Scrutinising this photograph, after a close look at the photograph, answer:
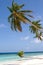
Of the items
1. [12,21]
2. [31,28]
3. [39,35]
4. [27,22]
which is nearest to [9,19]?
[12,21]

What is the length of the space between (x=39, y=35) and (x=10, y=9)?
36.5ft

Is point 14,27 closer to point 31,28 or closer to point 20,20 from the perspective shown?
point 20,20

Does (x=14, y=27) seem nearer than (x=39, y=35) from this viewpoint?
Yes

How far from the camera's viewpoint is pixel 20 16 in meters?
20.0

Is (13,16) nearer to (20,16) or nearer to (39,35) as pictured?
(20,16)

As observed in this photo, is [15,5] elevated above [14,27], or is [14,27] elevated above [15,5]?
[15,5]

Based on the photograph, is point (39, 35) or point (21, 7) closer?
point (21, 7)

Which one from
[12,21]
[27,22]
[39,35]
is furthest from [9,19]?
[39,35]

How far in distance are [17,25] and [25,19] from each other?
0.94 metres

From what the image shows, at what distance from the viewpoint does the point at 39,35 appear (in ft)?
99.9

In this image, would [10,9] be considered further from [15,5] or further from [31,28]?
[31,28]

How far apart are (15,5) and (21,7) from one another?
23.6 inches

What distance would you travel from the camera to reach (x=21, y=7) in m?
19.8

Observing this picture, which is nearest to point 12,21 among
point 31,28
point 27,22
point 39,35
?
point 27,22
